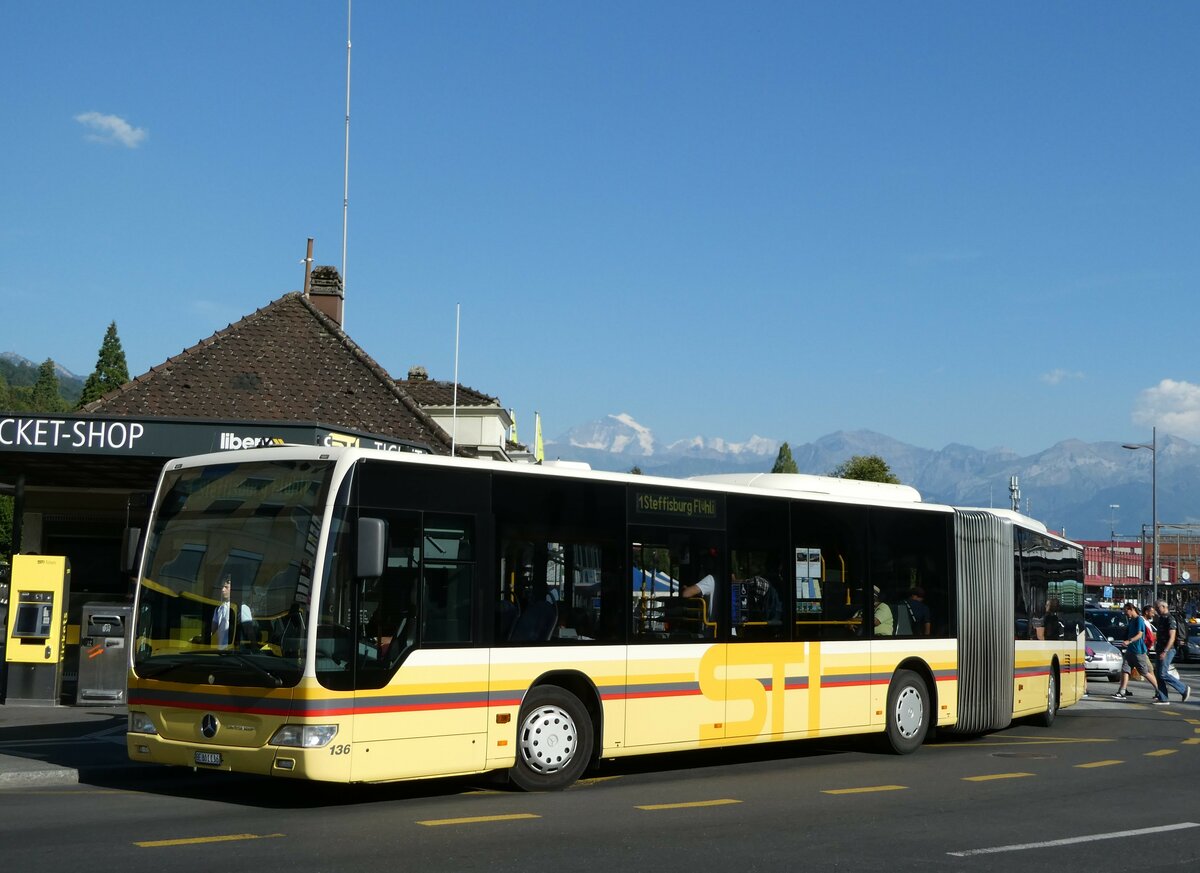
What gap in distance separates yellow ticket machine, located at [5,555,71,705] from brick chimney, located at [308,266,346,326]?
17431 millimetres

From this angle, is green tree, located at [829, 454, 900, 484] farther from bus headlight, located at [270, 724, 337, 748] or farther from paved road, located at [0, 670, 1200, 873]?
bus headlight, located at [270, 724, 337, 748]

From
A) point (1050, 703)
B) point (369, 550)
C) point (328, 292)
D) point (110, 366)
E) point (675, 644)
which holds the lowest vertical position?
point (1050, 703)

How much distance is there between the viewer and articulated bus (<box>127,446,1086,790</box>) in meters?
10.9

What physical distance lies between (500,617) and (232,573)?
227cm

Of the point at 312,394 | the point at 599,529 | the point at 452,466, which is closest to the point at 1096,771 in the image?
the point at 599,529

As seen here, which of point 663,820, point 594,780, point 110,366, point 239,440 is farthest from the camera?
point 110,366

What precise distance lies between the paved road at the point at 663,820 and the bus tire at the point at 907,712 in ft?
3.16

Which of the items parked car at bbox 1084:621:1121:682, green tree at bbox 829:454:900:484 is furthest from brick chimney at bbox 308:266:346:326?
green tree at bbox 829:454:900:484

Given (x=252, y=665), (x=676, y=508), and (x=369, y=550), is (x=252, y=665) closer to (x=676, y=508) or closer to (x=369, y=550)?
(x=369, y=550)

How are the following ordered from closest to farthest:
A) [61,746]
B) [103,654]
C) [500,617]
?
1. [500,617]
2. [61,746]
3. [103,654]

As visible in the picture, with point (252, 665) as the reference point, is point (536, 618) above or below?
above

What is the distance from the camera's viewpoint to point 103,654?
66.7 ft

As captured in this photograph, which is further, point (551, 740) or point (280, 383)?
point (280, 383)

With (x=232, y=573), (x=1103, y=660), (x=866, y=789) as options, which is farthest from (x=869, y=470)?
(x=232, y=573)
